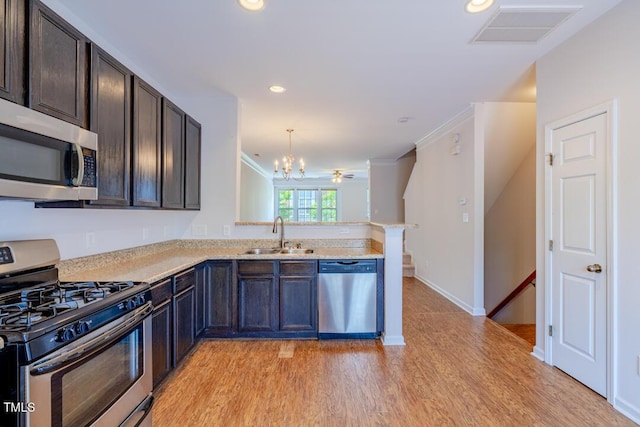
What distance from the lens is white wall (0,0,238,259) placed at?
190 cm

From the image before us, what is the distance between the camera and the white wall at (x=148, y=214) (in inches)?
74.8

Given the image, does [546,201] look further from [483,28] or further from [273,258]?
[273,258]

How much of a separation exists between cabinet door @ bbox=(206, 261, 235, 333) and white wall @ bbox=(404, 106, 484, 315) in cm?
296

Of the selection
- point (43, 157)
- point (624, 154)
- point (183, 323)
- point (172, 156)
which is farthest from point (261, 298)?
point (624, 154)

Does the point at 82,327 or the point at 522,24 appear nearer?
the point at 82,327

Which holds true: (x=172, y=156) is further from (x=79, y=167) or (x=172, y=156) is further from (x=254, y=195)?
(x=254, y=195)

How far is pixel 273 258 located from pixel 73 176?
70.7 inches

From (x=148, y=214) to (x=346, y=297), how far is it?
2.15 metres

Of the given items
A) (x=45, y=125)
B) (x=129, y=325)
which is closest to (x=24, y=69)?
(x=45, y=125)

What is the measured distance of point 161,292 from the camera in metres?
2.22

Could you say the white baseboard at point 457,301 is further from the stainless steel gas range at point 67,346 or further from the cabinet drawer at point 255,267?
the stainless steel gas range at point 67,346

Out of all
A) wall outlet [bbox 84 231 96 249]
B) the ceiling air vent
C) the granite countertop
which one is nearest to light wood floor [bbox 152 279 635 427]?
the granite countertop

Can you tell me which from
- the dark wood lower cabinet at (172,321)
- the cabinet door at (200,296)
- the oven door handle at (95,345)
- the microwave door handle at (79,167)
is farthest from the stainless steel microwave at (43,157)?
the cabinet door at (200,296)

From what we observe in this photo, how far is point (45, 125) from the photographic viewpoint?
4.93 feet
